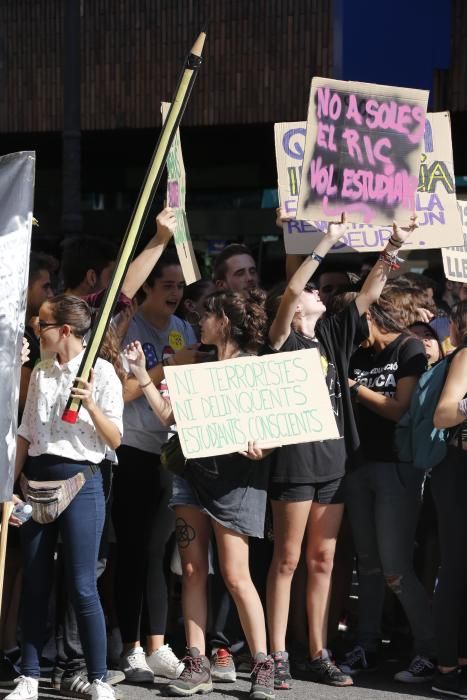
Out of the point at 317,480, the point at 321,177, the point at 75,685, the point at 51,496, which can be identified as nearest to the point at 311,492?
the point at 317,480

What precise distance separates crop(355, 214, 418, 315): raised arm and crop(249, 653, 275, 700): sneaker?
67.1 inches

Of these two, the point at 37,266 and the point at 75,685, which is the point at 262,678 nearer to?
the point at 75,685

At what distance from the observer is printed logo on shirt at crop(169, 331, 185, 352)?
6.04 meters

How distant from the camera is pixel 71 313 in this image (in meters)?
5.16

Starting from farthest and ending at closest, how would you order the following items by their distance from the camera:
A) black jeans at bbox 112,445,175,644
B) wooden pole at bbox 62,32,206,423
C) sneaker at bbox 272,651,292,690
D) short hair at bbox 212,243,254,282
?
short hair at bbox 212,243,254,282 < black jeans at bbox 112,445,175,644 < sneaker at bbox 272,651,292,690 < wooden pole at bbox 62,32,206,423

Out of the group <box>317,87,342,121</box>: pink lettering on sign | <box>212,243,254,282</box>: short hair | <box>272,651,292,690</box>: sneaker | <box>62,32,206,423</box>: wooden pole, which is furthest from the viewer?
<box>212,243,254,282</box>: short hair

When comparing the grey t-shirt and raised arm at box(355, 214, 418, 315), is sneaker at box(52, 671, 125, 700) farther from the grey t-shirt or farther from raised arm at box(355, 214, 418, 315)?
raised arm at box(355, 214, 418, 315)

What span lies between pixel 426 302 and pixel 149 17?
8751 millimetres

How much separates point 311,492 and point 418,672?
1.03 meters

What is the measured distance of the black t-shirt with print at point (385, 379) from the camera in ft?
18.8

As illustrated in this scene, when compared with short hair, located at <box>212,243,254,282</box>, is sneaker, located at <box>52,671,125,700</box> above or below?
below

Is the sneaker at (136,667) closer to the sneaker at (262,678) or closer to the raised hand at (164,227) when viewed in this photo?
the sneaker at (262,678)

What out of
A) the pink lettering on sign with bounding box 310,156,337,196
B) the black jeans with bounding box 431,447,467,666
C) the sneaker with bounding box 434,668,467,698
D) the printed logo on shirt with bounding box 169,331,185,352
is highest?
the pink lettering on sign with bounding box 310,156,337,196

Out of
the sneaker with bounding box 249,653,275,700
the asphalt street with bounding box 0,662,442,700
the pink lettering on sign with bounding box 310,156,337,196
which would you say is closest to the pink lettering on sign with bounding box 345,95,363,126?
the pink lettering on sign with bounding box 310,156,337,196
